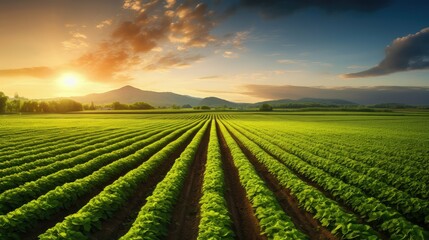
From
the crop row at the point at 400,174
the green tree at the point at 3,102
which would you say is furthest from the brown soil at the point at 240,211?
the green tree at the point at 3,102

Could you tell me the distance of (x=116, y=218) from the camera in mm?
10750

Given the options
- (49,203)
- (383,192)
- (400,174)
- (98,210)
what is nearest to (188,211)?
(98,210)

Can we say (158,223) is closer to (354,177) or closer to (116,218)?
(116,218)

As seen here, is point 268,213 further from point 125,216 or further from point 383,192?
point 383,192

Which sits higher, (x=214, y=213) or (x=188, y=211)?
(x=214, y=213)

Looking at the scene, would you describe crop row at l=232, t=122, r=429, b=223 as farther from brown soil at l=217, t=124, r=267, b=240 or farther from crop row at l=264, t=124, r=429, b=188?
brown soil at l=217, t=124, r=267, b=240

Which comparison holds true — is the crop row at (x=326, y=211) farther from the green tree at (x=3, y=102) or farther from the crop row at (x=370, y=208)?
the green tree at (x=3, y=102)

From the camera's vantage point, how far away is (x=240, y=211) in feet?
38.2

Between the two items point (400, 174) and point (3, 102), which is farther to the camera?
point (3, 102)

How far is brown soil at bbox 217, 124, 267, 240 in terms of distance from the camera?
971 centimetres

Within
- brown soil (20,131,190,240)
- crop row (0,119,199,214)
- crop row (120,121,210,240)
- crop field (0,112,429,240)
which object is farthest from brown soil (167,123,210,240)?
crop row (0,119,199,214)

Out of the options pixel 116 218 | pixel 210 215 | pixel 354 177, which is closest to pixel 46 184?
pixel 116 218

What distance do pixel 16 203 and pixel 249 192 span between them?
401 inches

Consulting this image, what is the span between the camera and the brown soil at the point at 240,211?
382 inches
